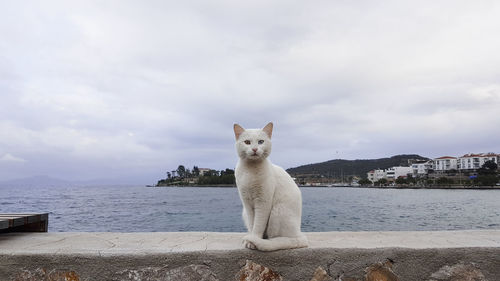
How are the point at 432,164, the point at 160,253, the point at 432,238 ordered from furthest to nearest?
the point at 432,164, the point at 432,238, the point at 160,253

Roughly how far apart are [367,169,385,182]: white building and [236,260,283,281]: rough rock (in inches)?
5221

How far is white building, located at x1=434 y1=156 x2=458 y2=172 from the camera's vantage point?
4296 inches

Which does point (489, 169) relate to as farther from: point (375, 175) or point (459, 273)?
point (459, 273)

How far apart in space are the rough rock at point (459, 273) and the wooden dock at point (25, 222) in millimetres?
3521

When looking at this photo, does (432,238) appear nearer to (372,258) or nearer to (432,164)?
(372,258)

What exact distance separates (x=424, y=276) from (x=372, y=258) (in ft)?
1.37

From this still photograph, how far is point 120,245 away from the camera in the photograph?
2.57m

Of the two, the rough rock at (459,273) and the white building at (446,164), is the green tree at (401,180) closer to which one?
the white building at (446,164)

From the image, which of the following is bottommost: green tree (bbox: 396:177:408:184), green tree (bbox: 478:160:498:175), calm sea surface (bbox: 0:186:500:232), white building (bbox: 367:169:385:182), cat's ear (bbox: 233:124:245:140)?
calm sea surface (bbox: 0:186:500:232)

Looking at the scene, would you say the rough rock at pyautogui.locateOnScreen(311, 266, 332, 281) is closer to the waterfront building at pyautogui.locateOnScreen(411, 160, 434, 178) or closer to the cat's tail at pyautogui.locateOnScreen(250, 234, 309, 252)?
the cat's tail at pyautogui.locateOnScreen(250, 234, 309, 252)

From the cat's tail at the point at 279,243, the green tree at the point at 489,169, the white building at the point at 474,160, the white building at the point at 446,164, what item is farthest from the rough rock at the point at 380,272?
the white building at the point at 446,164

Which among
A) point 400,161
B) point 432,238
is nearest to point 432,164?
point 400,161

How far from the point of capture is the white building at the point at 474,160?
3915 inches

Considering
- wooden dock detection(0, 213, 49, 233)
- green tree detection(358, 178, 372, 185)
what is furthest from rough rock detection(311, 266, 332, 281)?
green tree detection(358, 178, 372, 185)
